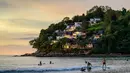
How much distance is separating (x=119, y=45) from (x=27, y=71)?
4400 inches

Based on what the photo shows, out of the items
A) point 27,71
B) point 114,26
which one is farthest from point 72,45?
point 27,71

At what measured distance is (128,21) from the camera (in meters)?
199

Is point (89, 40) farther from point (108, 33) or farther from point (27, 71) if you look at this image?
point (27, 71)

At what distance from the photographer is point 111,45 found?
172 meters

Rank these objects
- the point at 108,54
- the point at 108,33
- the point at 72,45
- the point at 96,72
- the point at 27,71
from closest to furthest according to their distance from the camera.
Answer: the point at 96,72 → the point at 27,71 → the point at 108,54 → the point at 108,33 → the point at 72,45

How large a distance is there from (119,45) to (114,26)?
20023mm

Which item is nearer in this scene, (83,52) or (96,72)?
(96,72)

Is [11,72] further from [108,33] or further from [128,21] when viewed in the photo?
[128,21]

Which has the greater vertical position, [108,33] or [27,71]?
[108,33]

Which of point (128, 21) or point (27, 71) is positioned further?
point (128, 21)

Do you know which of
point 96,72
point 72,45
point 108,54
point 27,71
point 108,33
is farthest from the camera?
point 72,45

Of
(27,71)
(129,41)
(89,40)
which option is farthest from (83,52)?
(27,71)

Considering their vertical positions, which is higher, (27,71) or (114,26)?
(114,26)

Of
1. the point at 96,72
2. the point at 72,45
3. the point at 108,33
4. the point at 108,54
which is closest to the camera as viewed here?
the point at 96,72
